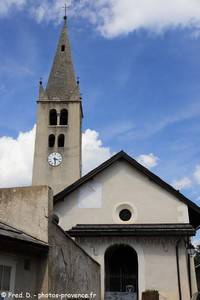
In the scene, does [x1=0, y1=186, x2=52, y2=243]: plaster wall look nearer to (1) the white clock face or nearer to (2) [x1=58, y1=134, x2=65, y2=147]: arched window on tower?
(1) the white clock face

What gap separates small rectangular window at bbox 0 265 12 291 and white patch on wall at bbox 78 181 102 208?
13419mm

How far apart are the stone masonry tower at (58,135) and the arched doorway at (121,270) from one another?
19116 mm

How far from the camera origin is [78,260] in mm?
12242

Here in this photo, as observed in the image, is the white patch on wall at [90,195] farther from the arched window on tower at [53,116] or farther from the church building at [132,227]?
the arched window on tower at [53,116]

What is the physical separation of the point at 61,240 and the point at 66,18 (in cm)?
5240

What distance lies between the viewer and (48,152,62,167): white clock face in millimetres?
42188

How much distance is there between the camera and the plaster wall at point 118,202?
21.7 m

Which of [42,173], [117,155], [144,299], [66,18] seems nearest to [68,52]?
[66,18]

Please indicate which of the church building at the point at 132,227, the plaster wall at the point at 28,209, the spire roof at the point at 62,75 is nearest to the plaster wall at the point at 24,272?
the plaster wall at the point at 28,209

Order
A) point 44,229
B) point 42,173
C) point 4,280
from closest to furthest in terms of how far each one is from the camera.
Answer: point 4,280, point 44,229, point 42,173

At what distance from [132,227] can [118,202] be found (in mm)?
2434

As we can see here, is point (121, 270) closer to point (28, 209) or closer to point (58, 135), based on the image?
point (28, 209)

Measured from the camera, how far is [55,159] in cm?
4256

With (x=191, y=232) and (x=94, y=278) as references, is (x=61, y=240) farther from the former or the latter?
(x=191, y=232)
